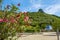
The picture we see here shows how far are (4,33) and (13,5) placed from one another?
670 millimetres

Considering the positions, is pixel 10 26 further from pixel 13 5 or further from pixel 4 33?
pixel 13 5

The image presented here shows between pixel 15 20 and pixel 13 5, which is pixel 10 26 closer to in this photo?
pixel 15 20

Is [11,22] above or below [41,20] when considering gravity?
above

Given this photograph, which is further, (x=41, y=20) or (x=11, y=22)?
(x=41, y=20)

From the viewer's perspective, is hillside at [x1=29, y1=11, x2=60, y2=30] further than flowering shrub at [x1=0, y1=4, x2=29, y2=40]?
Yes

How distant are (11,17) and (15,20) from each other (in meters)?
0.11

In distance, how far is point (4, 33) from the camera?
4.74 meters

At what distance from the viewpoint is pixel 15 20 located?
4859 millimetres

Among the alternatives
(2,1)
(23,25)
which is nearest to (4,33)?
(23,25)

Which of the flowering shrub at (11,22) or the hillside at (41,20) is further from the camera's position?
the hillside at (41,20)

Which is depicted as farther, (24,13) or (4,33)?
(24,13)

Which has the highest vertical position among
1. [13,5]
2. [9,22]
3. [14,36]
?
[13,5]

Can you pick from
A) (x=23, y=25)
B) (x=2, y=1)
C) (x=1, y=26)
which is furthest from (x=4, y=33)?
(x=2, y=1)

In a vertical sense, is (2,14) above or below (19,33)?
above
